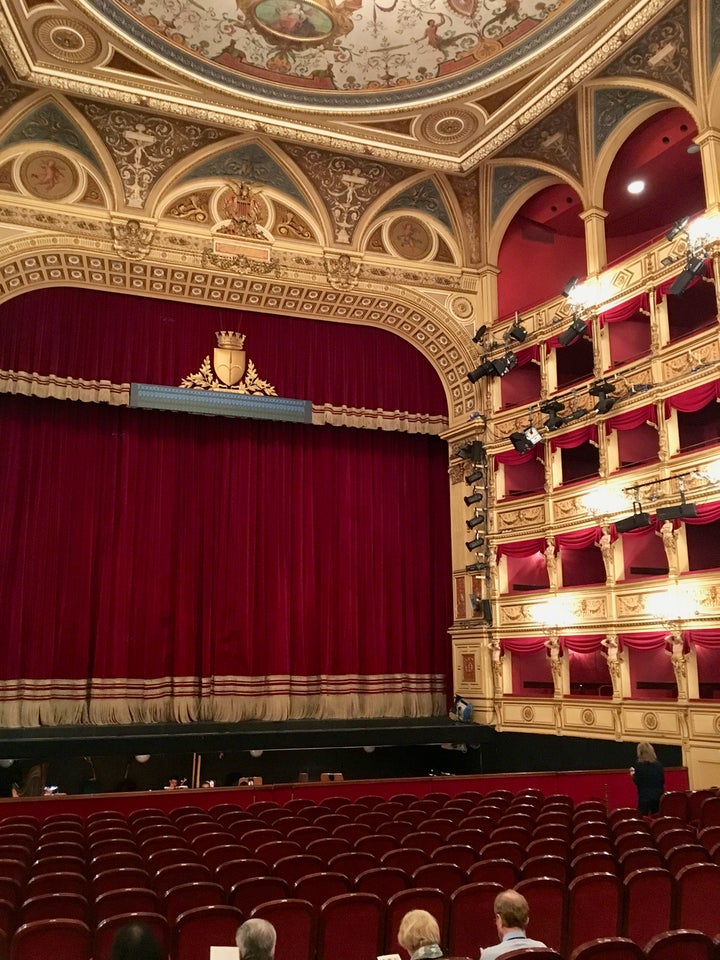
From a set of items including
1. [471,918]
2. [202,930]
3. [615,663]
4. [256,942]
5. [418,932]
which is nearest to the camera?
[256,942]

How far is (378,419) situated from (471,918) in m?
13.0

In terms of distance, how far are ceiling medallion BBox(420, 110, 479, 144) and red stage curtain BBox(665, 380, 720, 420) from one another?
19.9ft

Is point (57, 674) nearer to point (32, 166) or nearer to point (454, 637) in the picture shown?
point (454, 637)

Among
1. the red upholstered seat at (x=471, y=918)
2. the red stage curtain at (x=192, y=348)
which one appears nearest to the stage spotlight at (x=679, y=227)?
the red stage curtain at (x=192, y=348)

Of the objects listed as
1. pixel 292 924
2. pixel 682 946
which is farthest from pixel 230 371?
pixel 682 946

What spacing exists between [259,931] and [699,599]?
10.3 metres

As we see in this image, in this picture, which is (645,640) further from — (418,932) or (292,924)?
(418,932)

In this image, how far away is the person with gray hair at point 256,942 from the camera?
3.04m

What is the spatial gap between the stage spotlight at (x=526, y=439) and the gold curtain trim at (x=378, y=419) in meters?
2.56

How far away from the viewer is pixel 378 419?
55.3ft

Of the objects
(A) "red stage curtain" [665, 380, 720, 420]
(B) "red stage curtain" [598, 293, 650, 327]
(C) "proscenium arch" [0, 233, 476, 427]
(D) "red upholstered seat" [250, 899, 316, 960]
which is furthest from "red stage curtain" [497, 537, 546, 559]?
(D) "red upholstered seat" [250, 899, 316, 960]

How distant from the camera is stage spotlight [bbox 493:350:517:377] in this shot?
51.5ft

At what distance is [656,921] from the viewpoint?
4547 mm

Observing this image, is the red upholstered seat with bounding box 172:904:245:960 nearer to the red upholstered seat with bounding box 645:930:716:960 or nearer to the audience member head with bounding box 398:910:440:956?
the audience member head with bounding box 398:910:440:956
